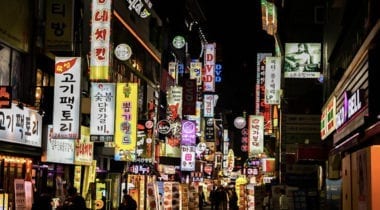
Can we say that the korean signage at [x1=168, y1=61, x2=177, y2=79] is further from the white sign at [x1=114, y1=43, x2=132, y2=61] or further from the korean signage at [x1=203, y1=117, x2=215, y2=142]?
the white sign at [x1=114, y1=43, x2=132, y2=61]

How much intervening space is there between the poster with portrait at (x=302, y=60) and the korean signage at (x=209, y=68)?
884 inches

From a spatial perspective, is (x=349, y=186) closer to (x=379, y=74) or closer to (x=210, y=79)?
(x=379, y=74)

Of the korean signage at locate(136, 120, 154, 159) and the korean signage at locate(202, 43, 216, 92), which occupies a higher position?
the korean signage at locate(202, 43, 216, 92)

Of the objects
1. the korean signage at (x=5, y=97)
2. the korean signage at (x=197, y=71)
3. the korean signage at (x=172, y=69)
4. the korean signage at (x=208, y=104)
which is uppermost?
the korean signage at (x=172, y=69)

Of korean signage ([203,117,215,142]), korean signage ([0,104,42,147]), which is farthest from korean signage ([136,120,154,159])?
korean signage ([203,117,215,142])

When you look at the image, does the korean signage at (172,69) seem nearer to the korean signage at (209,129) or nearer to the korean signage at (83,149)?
the korean signage at (209,129)

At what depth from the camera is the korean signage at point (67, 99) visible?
21.3m

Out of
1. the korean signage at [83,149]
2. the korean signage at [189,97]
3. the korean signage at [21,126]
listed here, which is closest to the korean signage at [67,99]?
the korean signage at [21,126]

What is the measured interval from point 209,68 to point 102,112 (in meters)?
30.7

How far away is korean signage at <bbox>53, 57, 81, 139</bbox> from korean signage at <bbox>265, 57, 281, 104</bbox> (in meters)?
20.7

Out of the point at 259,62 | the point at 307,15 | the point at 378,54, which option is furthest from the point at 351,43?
the point at 259,62

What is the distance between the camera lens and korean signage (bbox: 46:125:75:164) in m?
23.3

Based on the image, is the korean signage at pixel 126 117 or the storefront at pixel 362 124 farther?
the korean signage at pixel 126 117

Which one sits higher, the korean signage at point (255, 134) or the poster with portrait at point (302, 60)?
the poster with portrait at point (302, 60)
